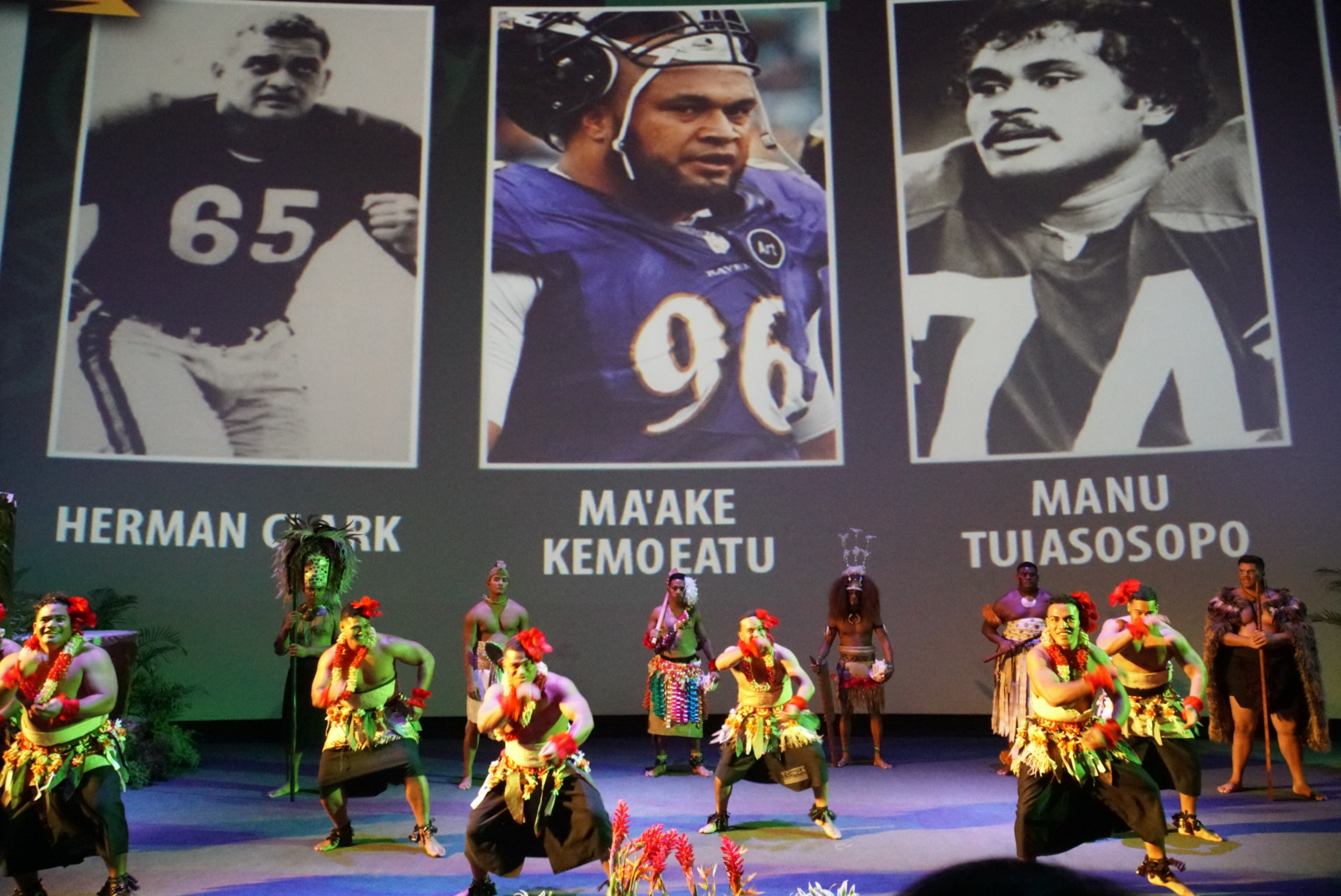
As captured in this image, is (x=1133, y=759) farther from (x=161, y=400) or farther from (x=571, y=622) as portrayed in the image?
(x=161, y=400)

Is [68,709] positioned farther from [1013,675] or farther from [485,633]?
[1013,675]

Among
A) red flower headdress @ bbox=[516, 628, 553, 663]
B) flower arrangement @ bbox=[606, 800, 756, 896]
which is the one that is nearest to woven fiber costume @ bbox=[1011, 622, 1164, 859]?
flower arrangement @ bbox=[606, 800, 756, 896]

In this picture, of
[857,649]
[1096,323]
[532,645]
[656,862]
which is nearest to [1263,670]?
[857,649]

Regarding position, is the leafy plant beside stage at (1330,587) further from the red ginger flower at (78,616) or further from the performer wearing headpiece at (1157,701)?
the red ginger flower at (78,616)

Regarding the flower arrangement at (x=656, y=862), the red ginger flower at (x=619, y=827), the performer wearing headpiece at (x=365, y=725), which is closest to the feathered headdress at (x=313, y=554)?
the performer wearing headpiece at (x=365, y=725)

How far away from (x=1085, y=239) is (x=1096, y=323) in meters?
0.61

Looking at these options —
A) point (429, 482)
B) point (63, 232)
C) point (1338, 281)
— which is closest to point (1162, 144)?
point (1338, 281)

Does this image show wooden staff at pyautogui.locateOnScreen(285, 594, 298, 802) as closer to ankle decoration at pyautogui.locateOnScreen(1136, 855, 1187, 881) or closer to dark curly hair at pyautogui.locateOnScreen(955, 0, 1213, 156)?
ankle decoration at pyautogui.locateOnScreen(1136, 855, 1187, 881)

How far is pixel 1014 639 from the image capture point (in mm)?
6309

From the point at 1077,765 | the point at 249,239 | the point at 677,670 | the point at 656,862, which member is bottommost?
the point at 656,862

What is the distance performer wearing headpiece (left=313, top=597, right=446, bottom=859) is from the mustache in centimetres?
547

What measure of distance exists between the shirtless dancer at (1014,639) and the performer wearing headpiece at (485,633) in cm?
286

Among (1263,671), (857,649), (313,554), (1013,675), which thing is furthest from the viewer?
(857,649)

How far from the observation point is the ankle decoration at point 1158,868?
3896 mm
